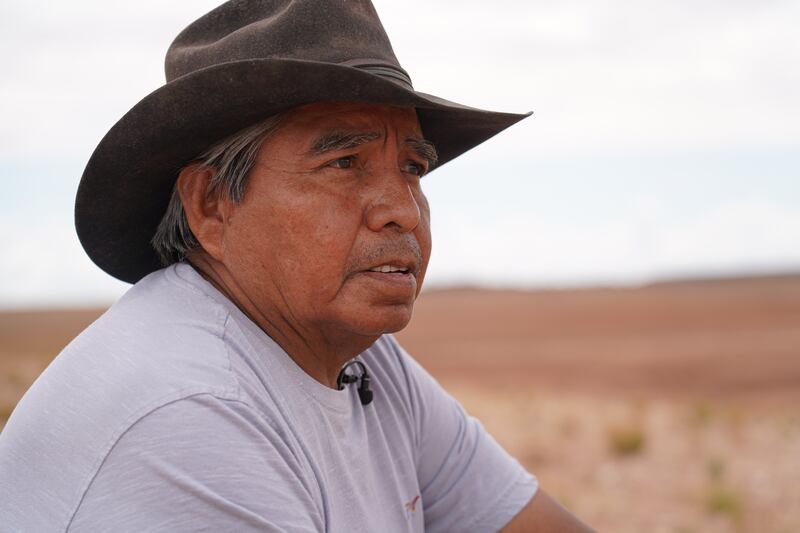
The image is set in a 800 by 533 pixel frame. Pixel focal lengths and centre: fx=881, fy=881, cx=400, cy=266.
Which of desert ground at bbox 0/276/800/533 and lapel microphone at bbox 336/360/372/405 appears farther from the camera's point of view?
desert ground at bbox 0/276/800/533

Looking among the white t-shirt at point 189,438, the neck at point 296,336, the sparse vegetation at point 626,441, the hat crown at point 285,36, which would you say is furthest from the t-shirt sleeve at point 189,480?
the sparse vegetation at point 626,441

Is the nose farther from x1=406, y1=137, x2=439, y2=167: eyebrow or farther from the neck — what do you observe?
the neck

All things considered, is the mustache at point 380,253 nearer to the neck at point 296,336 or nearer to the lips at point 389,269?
the lips at point 389,269

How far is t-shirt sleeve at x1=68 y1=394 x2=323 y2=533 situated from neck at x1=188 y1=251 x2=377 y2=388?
1.65 feet

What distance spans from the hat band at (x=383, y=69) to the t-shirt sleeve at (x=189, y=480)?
927mm

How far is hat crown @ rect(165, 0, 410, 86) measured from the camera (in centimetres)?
219

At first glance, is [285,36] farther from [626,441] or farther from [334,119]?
[626,441]

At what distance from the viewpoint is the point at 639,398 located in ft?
66.4

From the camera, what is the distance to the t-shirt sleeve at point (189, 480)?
160 centimetres

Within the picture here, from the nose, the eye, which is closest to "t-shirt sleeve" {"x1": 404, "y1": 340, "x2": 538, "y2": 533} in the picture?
the nose

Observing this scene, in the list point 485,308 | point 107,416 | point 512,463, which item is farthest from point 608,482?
point 485,308

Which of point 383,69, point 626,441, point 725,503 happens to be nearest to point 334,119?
point 383,69

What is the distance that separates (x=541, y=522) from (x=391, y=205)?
118 centimetres

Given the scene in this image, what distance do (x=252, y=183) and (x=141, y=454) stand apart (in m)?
0.81
